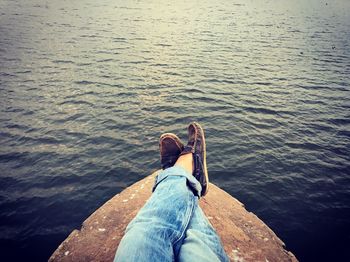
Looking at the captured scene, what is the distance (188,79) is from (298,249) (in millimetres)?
8995

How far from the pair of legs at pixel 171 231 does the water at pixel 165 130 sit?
335 cm

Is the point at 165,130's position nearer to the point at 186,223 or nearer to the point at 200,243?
the point at 186,223

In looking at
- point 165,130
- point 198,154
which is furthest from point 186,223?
point 165,130

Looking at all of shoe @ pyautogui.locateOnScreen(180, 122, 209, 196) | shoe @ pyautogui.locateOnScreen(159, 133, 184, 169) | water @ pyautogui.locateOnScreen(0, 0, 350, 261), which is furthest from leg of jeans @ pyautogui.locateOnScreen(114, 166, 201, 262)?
water @ pyautogui.locateOnScreen(0, 0, 350, 261)

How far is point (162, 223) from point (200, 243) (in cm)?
38

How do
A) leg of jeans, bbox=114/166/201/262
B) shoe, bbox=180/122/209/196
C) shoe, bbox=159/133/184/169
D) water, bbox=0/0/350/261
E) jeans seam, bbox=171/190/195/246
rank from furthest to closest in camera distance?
1. water, bbox=0/0/350/261
2. shoe, bbox=159/133/184/169
3. shoe, bbox=180/122/209/196
4. jeans seam, bbox=171/190/195/246
5. leg of jeans, bbox=114/166/201/262

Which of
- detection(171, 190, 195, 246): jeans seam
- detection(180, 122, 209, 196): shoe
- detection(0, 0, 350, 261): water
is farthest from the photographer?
detection(0, 0, 350, 261): water

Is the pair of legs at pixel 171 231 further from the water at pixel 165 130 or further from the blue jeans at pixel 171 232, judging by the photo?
the water at pixel 165 130

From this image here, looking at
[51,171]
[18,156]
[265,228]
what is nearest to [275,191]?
[265,228]

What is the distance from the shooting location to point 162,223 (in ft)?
7.09

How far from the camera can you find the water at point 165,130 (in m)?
5.24

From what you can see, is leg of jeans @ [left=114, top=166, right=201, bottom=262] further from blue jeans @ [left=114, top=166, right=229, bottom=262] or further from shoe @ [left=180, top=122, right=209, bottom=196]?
shoe @ [left=180, top=122, right=209, bottom=196]

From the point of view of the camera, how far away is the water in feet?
17.2

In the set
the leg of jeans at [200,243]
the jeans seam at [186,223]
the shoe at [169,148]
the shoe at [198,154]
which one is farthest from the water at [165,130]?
the jeans seam at [186,223]
